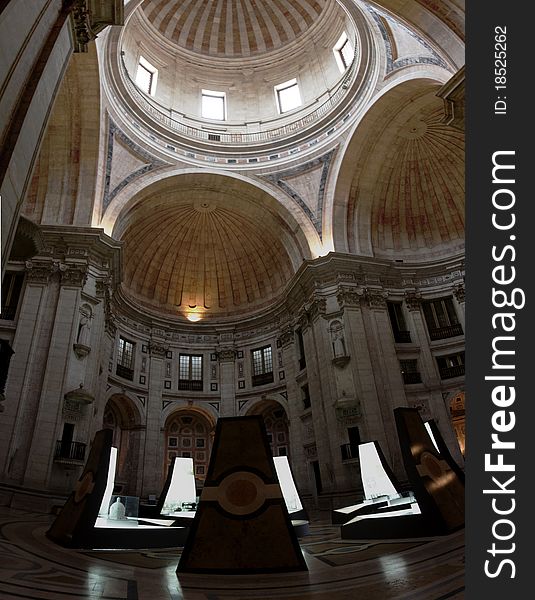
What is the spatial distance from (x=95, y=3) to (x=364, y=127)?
→ 1319cm

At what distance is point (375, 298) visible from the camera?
18.1 metres

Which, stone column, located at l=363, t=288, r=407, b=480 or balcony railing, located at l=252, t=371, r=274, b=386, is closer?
stone column, located at l=363, t=288, r=407, b=480

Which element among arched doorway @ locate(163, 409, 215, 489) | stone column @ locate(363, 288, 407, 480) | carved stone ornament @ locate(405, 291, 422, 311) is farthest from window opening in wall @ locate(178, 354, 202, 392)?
carved stone ornament @ locate(405, 291, 422, 311)

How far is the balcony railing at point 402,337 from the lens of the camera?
18.3m

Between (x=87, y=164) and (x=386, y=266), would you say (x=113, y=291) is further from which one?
(x=386, y=266)

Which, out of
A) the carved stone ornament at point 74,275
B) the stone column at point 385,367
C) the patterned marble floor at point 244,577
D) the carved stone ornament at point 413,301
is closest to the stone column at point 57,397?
the carved stone ornament at point 74,275

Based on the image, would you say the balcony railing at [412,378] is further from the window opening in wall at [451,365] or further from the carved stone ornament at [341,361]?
the carved stone ornament at [341,361]

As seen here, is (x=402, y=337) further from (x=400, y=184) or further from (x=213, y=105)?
(x=213, y=105)

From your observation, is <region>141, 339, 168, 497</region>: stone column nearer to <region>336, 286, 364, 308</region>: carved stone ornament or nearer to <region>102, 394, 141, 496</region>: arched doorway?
<region>102, 394, 141, 496</region>: arched doorway

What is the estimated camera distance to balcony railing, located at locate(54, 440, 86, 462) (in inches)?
485

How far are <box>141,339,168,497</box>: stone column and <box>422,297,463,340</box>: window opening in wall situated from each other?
13.0m

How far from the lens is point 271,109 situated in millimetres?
23203

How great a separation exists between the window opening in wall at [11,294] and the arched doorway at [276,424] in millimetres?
11421

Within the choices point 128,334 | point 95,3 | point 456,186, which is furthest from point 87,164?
point 456,186
